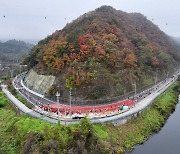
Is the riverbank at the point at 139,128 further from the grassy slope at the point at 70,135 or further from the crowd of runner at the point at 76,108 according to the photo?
the crowd of runner at the point at 76,108

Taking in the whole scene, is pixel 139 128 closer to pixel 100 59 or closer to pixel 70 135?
pixel 70 135

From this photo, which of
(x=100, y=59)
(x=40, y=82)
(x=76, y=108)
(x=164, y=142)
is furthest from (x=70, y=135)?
(x=40, y=82)

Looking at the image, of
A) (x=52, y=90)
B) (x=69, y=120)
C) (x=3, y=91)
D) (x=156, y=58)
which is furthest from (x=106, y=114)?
(x=156, y=58)

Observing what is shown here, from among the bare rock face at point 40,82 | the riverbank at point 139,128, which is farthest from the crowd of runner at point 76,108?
the riverbank at point 139,128

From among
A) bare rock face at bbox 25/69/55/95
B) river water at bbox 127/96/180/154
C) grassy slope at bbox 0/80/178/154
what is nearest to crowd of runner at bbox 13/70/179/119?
bare rock face at bbox 25/69/55/95

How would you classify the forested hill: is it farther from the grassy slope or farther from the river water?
the river water

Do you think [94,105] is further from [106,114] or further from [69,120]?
[69,120]
